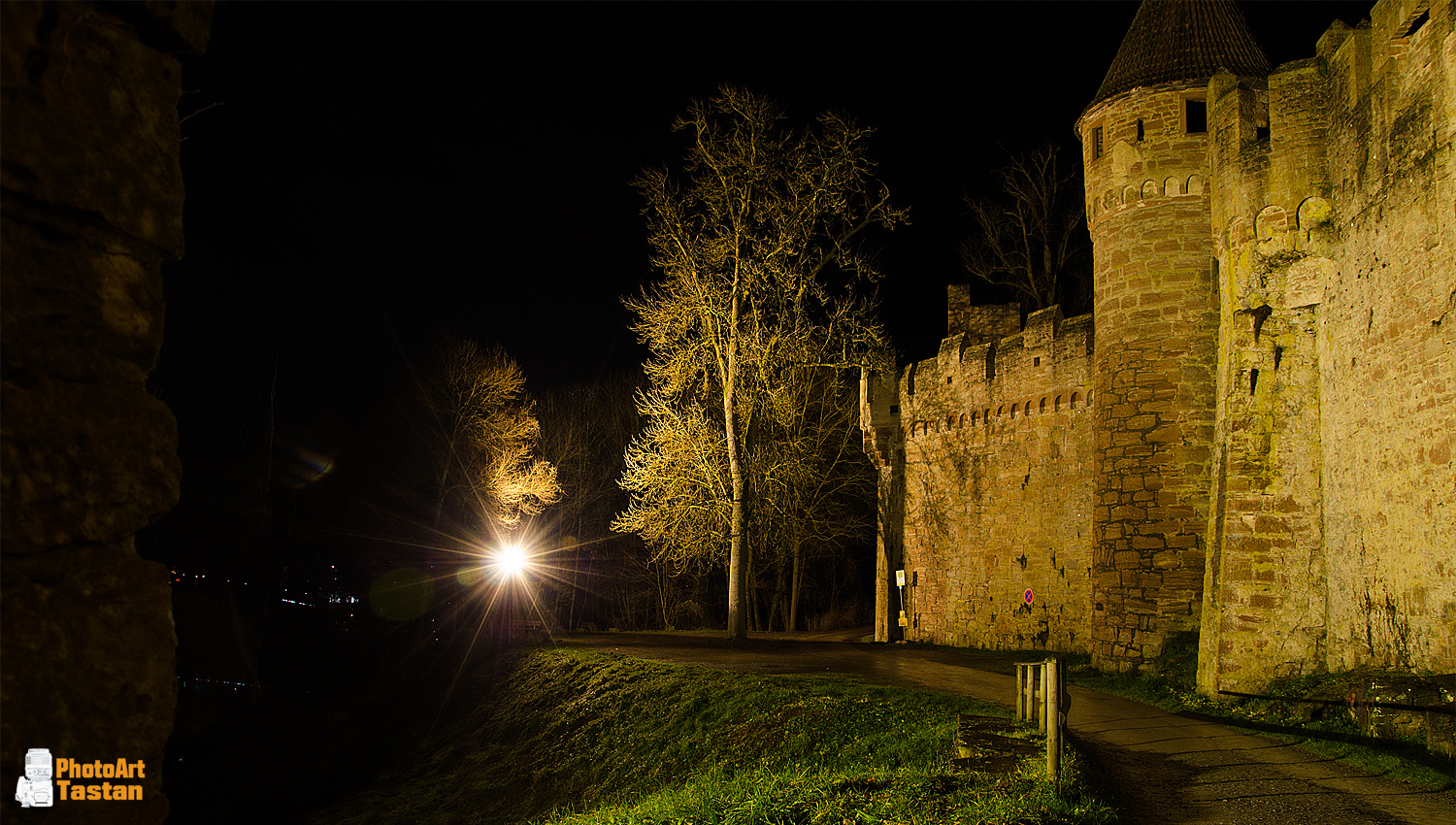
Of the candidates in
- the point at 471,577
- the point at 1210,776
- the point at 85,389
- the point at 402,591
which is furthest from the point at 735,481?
the point at 85,389

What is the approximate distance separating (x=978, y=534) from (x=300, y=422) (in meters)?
25.3

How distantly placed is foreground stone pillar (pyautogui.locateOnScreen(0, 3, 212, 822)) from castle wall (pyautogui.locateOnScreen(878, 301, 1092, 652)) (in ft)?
58.6

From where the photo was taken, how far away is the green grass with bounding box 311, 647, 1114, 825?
282 inches

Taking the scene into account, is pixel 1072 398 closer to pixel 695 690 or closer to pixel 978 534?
pixel 978 534

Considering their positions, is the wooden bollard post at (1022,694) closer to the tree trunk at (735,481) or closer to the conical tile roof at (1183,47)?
the conical tile roof at (1183,47)

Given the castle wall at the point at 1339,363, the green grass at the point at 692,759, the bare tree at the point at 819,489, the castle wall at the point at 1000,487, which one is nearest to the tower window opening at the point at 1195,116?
the castle wall at the point at 1339,363

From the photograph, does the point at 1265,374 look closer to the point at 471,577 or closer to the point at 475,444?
the point at 475,444

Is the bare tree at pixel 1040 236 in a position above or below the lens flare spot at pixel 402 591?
above

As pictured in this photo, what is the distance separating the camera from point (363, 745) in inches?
786

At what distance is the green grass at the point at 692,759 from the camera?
7.16 metres

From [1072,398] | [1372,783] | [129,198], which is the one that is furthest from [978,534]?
[129,198]

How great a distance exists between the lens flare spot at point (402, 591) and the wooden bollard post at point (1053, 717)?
90.2ft

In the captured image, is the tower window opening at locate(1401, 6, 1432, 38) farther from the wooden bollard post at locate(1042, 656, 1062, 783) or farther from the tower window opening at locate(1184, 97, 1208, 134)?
the wooden bollard post at locate(1042, 656, 1062, 783)

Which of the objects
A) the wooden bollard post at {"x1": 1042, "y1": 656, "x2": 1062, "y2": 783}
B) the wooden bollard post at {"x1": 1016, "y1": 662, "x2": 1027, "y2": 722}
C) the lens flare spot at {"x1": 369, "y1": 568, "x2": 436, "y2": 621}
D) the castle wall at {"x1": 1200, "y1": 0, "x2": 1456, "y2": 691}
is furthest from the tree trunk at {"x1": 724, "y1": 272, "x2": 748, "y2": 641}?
the lens flare spot at {"x1": 369, "y1": 568, "x2": 436, "y2": 621}
